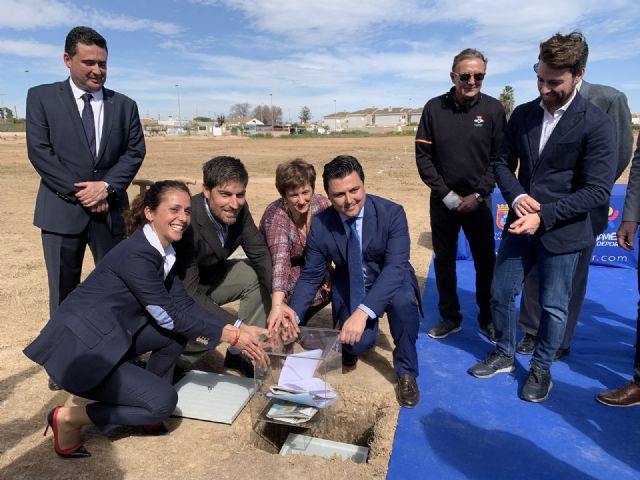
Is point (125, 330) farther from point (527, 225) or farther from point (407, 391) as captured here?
point (527, 225)

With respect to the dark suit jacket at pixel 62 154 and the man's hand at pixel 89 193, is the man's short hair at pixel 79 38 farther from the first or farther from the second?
the man's hand at pixel 89 193

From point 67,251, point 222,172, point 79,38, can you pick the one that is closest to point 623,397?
point 222,172

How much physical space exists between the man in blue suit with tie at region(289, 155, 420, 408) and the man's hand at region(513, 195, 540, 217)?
2.14 ft

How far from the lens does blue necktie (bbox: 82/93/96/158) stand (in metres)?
Answer: 3.08

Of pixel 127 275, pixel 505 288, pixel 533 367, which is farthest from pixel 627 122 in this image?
pixel 127 275

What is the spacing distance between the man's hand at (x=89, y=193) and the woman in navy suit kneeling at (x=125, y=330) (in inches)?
20.9

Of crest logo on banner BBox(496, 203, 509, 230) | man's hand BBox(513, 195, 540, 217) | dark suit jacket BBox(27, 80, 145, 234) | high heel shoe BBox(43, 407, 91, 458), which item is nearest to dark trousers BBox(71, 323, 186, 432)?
high heel shoe BBox(43, 407, 91, 458)

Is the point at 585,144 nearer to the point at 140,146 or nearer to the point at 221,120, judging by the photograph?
the point at 140,146

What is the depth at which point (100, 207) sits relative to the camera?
3.11 metres

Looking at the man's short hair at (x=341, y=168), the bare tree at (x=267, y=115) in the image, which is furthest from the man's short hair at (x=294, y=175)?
the bare tree at (x=267, y=115)

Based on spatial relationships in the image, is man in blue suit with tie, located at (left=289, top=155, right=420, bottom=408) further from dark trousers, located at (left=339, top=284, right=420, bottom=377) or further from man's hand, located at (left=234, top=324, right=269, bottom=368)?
man's hand, located at (left=234, top=324, right=269, bottom=368)

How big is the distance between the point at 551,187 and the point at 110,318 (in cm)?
247

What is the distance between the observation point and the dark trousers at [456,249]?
357 centimetres

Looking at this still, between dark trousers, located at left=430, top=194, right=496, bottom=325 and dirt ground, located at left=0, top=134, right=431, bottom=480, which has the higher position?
dark trousers, located at left=430, top=194, right=496, bottom=325
